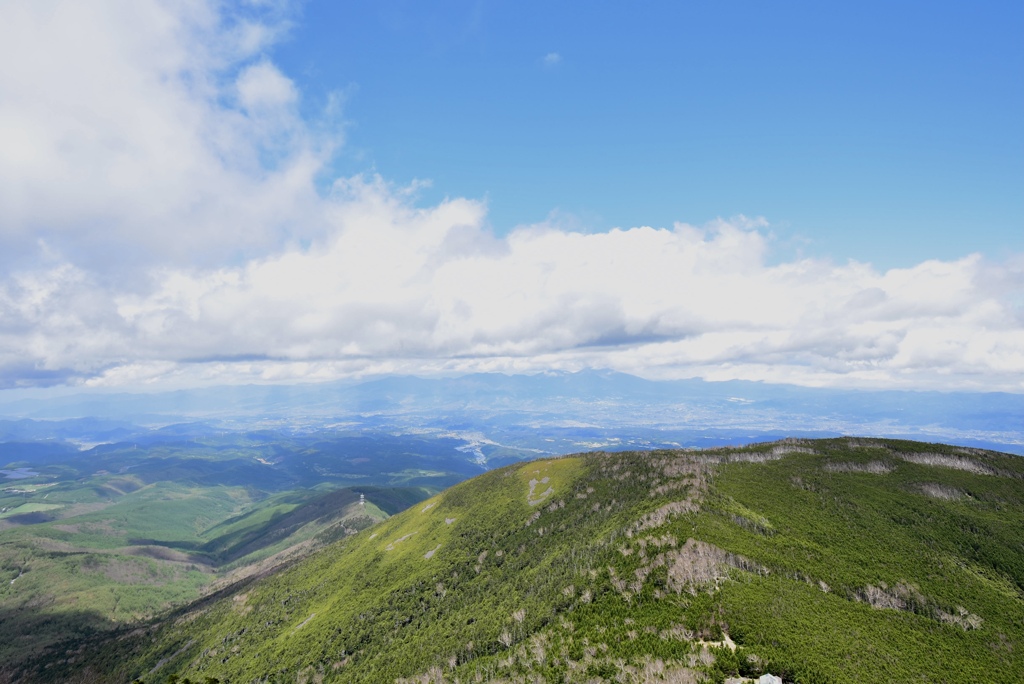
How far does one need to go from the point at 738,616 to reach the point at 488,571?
116574 mm

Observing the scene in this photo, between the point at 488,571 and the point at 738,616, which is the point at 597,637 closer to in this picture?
the point at 738,616

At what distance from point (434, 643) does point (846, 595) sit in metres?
121

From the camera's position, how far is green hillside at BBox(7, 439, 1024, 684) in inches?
3371

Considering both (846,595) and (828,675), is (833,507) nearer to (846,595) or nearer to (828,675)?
(846,595)

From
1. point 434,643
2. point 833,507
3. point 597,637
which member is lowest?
point 434,643

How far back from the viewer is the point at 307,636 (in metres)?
198

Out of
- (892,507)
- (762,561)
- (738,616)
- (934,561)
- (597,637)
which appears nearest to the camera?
(738,616)

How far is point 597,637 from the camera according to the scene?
9894 cm

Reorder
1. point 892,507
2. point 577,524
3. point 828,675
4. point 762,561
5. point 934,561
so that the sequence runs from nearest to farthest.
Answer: point 828,675 < point 762,561 < point 934,561 < point 892,507 < point 577,524

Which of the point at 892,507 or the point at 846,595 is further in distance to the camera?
the point at 892,507

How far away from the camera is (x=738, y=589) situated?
9850 cm

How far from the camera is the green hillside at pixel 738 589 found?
281 ft

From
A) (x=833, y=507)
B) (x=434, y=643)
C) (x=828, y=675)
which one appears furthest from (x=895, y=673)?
(x=434, y=643)

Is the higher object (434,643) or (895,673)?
(895,673)
